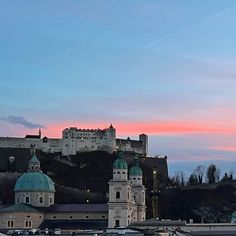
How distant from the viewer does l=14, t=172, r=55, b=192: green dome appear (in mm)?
98062

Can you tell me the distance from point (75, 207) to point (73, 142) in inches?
1996

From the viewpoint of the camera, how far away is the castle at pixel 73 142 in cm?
14412

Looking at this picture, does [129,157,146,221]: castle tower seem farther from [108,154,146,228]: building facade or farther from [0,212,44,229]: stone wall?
A: [0,212,44,229]: stone wall

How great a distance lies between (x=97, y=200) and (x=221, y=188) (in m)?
28.3

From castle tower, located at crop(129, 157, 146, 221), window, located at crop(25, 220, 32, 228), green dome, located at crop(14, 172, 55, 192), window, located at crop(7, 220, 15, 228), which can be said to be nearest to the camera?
window, located at crop(7, 220, 15, 228)

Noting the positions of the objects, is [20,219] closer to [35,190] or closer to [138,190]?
[35,190]

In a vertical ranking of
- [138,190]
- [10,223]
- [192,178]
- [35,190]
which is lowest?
[10,223]

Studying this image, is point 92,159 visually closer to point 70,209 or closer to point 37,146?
point 37,146

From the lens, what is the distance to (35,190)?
9769cm

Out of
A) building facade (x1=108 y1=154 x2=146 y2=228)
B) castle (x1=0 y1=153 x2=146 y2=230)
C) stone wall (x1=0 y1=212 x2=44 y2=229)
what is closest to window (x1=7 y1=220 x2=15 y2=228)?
castle (x1=0 y1=153 x2=146 y2=230)

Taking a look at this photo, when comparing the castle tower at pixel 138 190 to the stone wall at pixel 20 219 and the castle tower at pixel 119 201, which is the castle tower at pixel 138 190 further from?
the stone wall at pixel 20 219

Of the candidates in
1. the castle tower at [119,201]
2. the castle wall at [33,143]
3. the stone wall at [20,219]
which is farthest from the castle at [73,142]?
the castle tower at [119,201]

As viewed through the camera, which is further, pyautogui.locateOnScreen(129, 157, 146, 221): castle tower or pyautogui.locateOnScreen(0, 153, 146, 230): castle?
pyautogui.locateOnScreen(129, 157, 146, 221): castle tower

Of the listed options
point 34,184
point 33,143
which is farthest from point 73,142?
point 34,184
